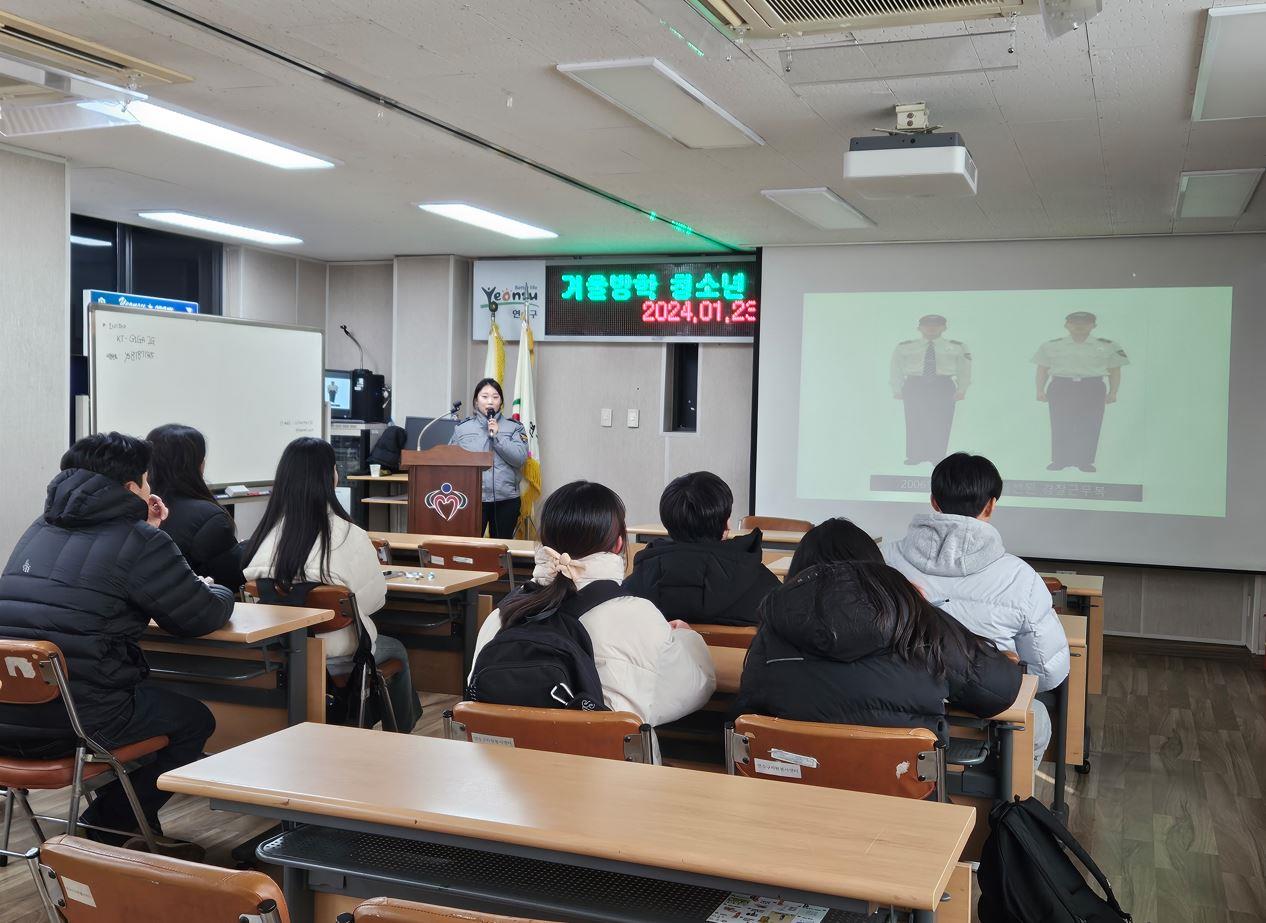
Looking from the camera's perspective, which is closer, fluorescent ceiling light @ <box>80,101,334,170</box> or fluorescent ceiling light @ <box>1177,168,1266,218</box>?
fluorescent ceiling light @ <box>80,101,334,170</box>

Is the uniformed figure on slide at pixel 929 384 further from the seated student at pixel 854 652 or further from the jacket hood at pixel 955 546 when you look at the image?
the seated student at pixel 854 652

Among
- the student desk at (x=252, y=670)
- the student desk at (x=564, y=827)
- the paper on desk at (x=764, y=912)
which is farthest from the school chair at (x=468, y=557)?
the paper on desk at (x=764, y=912)

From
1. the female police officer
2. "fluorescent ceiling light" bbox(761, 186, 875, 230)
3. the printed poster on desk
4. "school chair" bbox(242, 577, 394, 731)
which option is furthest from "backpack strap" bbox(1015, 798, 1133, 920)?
the printed poster on desk

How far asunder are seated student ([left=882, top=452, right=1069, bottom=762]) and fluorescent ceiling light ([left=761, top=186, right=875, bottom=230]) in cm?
279

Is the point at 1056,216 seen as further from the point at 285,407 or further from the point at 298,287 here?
the point at 298,287

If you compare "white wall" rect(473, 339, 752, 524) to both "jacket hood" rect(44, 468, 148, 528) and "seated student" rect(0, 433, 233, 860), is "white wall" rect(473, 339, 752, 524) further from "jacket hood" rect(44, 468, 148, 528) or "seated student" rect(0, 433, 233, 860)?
"jacket hood" rect(44, 468, 148, 528)

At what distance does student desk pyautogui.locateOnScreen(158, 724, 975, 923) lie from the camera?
1.46m

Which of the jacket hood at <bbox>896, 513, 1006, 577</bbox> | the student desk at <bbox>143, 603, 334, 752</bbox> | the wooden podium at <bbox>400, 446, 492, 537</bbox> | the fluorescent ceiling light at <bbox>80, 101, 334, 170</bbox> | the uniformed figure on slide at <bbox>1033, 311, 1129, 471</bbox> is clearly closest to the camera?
the jacket hood at <bbox>896, 513, 1006, 577</bbox>

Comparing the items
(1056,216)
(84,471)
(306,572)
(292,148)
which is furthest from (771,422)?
(84,471)

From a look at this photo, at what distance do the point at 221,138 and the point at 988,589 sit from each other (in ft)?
12.7

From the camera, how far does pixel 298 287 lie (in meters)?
9.08

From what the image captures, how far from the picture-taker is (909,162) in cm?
426

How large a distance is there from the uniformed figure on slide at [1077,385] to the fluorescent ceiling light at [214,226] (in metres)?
5.30

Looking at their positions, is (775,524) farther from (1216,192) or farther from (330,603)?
(330,603)
